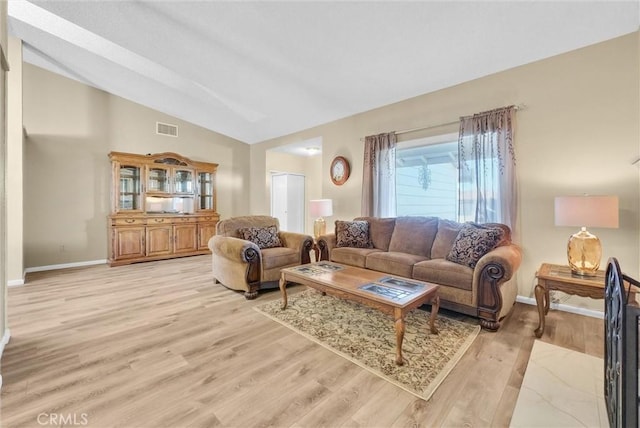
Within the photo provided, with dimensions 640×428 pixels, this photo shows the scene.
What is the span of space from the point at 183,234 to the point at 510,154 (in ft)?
18.8

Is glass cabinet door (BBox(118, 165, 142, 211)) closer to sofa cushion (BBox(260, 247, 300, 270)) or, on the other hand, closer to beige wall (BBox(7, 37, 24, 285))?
beige wall (BBox(7, 37, 24, 285))

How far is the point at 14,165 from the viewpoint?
143 inches

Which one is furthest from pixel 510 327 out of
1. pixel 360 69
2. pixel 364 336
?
pixel 360 69

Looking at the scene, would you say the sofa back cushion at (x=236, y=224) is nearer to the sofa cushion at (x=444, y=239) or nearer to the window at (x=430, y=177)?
the window at (x=430, y=177)

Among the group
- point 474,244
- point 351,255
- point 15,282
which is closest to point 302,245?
point 351,255

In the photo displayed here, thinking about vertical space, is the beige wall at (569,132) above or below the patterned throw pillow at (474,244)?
above

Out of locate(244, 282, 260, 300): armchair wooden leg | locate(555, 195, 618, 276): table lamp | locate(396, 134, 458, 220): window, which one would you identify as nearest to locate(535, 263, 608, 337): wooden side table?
locate(555, 195, 618, 276): table lamp

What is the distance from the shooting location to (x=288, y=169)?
721 cm

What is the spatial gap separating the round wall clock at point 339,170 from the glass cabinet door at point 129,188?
367 cm

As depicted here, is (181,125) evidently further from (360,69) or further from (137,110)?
(360,69)

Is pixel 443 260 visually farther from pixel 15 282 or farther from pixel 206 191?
pixel 15 282

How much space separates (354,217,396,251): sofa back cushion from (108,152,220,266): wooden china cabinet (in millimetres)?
3858

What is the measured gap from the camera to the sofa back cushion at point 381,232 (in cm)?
383

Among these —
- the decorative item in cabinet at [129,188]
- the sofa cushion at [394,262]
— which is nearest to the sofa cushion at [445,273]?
the sofa cushion at [394,262]
